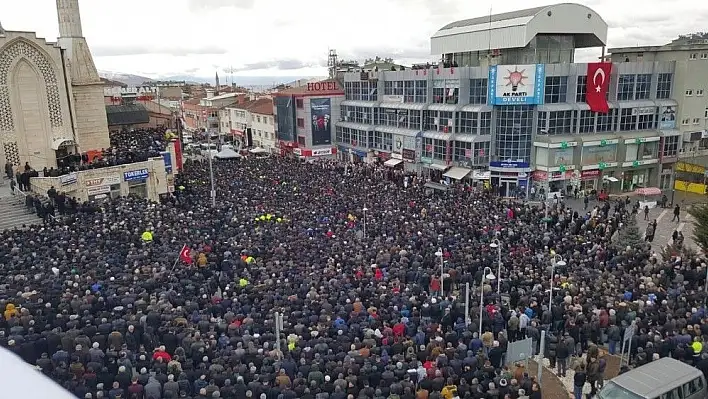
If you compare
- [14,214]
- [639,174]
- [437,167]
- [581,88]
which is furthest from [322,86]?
[14,214]

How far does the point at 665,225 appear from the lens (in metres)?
25.8

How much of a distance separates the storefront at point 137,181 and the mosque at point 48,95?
4848 mm

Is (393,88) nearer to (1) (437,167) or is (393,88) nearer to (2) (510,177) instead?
(1) (437,167)

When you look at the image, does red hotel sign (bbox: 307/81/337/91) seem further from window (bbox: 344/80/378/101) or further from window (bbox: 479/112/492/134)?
window (bbox: 479/112/492/134)

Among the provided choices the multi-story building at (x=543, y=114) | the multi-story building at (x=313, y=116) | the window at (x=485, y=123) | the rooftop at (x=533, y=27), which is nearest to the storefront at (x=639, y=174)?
the multi-story building at (x=543, y=114)

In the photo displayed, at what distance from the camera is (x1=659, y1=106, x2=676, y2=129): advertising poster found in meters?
34.8

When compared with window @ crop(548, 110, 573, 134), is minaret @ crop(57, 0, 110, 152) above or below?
above

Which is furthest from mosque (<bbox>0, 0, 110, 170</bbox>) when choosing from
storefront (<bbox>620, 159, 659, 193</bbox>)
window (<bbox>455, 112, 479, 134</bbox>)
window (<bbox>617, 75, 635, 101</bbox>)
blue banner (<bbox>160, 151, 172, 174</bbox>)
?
storefront (<bbox>620, 159, 659, 193</bbox>)

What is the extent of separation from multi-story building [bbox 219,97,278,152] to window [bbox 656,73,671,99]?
32.8m

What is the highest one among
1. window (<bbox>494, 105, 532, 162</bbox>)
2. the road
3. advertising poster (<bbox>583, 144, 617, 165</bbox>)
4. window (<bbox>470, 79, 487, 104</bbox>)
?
window (<bbox>470, 79, 487, 104</bbox>)

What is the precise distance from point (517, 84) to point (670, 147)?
11.8m

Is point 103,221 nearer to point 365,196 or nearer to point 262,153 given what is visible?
point 365,196

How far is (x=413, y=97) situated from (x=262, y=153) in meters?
15.5

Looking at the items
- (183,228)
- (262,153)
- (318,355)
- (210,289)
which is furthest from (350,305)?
(262,153)
